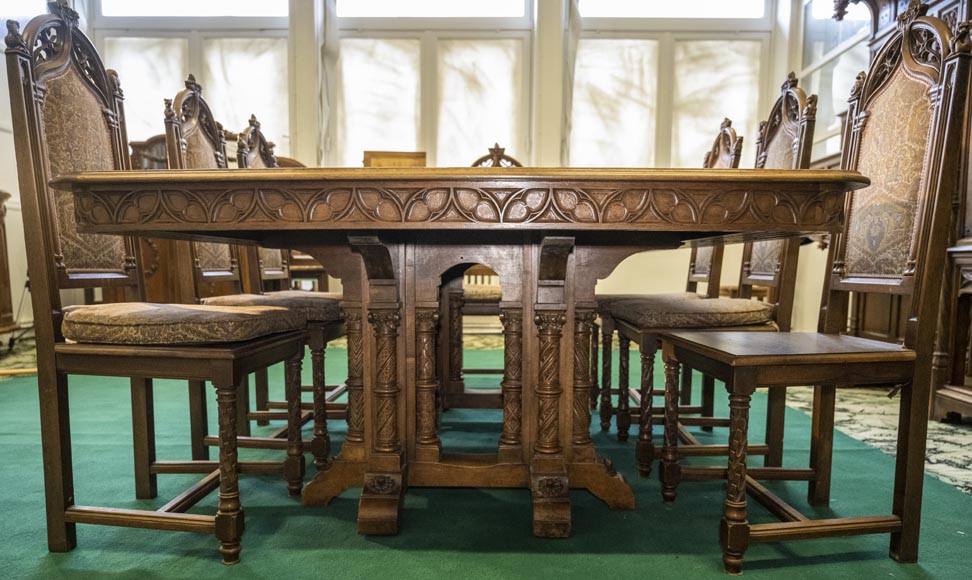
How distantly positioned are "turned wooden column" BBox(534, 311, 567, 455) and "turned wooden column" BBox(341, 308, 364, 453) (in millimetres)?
522

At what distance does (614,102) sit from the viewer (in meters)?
5.70

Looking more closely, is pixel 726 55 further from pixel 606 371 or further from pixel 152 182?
pixel 152 182

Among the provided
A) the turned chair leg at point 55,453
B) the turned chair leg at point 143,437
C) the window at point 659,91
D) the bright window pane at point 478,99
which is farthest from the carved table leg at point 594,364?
Answer: the bright window pane at point 478,99

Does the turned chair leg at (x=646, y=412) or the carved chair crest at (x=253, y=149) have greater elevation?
the carved chair crest at (x=253, y=149)

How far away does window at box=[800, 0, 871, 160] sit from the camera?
14.1ft

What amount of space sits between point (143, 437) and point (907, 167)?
2.20 metres

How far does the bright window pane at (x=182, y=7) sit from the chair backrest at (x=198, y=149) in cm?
442

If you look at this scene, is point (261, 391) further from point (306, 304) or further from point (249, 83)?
point (249, 83)

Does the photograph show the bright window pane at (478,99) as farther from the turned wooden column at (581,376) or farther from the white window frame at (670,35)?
the turned wooden column at (581,376)

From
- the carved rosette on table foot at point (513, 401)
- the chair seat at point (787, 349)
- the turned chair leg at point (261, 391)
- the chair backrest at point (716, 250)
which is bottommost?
the turned chair leg at point (261, 391)

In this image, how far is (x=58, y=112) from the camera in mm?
1368

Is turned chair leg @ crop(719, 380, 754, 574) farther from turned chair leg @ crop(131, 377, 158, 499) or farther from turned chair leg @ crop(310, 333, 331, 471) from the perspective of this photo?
turned chair leg @ crop(131, 377, 158, 499)

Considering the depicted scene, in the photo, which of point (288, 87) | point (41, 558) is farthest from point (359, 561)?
point (288, 87)

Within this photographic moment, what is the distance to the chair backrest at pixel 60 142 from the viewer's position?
1.25m
